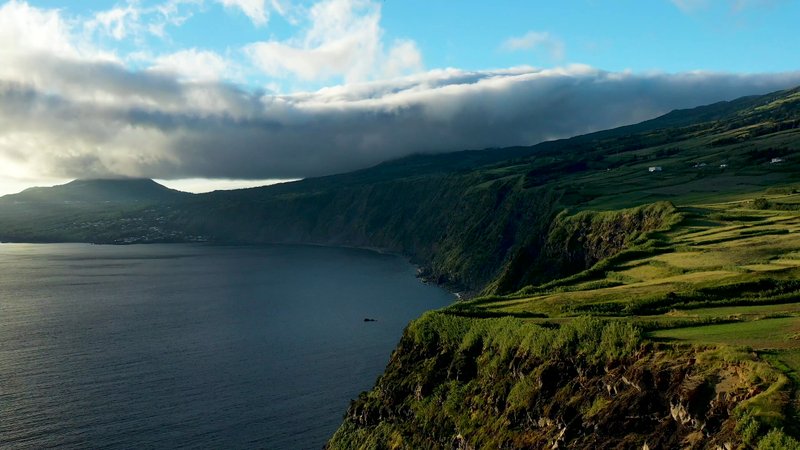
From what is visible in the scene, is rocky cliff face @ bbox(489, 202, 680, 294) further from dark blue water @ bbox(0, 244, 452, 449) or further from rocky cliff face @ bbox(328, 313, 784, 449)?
rocky cliff face @ bbox(328, 313, 784, 449)

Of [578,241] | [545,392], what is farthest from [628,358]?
[578,241]

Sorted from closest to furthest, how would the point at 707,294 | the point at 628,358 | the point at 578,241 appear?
the point at 628,358 < the point at 707,294 < the point at 578,241

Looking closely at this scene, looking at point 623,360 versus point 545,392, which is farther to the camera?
point 545,392

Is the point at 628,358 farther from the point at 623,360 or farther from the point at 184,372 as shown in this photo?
the point at 184,372

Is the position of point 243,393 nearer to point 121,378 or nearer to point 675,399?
point 121,378

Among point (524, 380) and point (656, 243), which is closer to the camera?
point (524, 380)


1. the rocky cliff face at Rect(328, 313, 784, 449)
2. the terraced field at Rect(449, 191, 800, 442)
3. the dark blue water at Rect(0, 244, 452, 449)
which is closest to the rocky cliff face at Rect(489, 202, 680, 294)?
the terraced field at Rect(449, 191, 800, 442)

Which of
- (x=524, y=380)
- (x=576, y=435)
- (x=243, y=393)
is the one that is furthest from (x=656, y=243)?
(x=243, y=393)

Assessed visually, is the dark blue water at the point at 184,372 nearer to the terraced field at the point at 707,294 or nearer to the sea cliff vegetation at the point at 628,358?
the sea cliff vegetation at the point at 628,358
